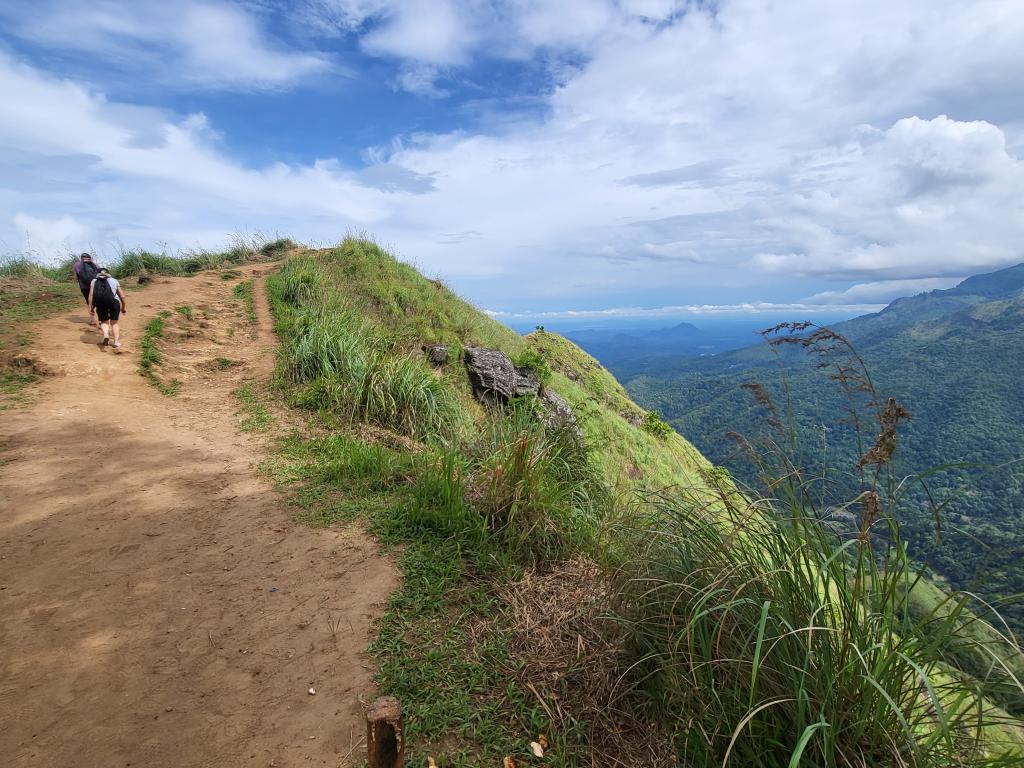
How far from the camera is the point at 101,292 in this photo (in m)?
9.08

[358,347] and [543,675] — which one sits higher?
[358,347]

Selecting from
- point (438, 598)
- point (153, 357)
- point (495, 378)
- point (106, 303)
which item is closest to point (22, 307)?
point (106, 303)

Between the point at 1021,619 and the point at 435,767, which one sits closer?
the point at 1021,619

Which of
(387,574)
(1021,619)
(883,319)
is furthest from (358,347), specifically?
(883,319)

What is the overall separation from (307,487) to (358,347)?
4.15 meters

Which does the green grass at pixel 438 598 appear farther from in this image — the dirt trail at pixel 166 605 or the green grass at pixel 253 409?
the green grass at pixel 253 409

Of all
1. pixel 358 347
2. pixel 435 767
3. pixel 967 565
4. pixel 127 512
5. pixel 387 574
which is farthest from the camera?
pixel 358 347

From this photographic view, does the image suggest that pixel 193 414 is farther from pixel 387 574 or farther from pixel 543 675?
pixel 543 675

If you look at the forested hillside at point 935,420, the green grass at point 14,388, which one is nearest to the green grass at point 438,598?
the forested hillside at point 935,420

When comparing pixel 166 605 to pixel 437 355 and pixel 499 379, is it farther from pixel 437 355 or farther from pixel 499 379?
pixel 437 355

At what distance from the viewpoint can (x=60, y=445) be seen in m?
6.03

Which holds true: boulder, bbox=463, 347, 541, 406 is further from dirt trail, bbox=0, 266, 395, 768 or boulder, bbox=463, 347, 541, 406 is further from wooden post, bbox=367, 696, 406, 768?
wooden post, bbox=367, 696, 406, 768

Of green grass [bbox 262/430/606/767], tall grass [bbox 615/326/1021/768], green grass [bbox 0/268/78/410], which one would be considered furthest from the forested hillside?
green grass [bbox 0/268/78/410]

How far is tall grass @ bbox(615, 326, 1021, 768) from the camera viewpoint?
6.16 ft
